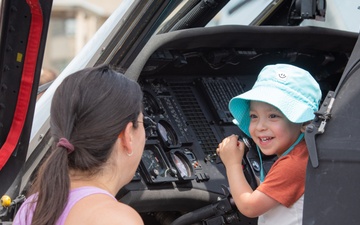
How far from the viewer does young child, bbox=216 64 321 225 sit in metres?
2.97

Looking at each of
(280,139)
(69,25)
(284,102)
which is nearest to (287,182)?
(280,139)

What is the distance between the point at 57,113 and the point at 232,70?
7.22 ft

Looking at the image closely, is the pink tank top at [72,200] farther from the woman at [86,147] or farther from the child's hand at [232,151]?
the child's hand at [232,151]

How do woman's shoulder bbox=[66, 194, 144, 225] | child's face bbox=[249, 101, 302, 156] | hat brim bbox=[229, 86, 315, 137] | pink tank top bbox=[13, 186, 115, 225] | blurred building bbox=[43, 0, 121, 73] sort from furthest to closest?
1. blurred building bbox=[43, 0, 121, 73]
2. child's face bbox=[249, 101, 302, 156]
3. hat brim bbox=[229, 86, 315, 137]
4. pink tank top bbox=[13, 186, 115, 225]
5. woman's shoulder bbox=[66, 194, 144, 225]

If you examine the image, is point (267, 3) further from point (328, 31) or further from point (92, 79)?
point (92, 79)

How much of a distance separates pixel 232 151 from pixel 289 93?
361 millimetres

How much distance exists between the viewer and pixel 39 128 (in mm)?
3590

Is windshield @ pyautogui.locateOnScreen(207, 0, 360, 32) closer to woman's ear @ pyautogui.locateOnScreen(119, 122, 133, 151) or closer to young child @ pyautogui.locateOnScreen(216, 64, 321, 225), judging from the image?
young child @ pyautogui.locateOnScreen(216, 64, 321, 225)

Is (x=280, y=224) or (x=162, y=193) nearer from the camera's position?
(x=280, y=224)

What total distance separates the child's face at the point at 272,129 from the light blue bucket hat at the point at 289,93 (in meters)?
0.07

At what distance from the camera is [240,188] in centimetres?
311

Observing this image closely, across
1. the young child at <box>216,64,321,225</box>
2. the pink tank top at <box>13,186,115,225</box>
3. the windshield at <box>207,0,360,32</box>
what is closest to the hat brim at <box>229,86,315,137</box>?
the young child at <box>216,64,321,225</box>

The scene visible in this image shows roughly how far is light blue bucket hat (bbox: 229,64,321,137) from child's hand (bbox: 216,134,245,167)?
8.3 inches

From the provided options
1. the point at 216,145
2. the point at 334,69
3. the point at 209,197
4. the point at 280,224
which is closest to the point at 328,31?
the point at 334,69
